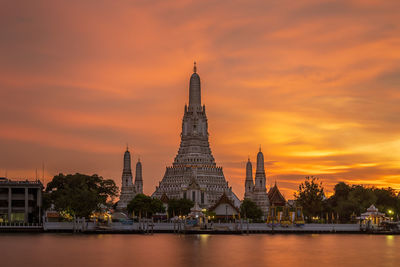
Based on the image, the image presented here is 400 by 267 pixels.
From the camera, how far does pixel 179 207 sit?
14275 cm

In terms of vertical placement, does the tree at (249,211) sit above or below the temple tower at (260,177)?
Answer: below

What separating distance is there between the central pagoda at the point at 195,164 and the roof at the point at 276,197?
32.0ft

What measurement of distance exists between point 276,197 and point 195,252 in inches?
3940

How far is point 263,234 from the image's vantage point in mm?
126500

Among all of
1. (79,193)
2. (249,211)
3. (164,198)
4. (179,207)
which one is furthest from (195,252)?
(164,198)

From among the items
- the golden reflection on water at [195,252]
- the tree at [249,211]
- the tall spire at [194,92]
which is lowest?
the golden reflection on water at [195,252]

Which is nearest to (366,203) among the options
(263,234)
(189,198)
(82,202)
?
(263,234)

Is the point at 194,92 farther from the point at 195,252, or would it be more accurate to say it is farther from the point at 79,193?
the point at 195,252

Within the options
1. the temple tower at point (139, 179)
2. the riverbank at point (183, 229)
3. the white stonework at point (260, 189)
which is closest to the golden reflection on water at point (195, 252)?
the riverbank at point (183, 229)

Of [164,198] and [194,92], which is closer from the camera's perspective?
[164,198]

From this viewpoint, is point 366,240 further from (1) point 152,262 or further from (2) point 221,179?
(2) point 221,179

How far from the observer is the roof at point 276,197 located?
7012 inches

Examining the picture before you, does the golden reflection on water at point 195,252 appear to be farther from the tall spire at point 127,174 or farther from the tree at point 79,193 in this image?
the tall spire at point 127,174

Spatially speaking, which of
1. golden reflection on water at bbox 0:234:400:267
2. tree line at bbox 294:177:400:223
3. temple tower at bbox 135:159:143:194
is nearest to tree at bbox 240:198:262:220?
tree line at bbox 294:177:400:223
